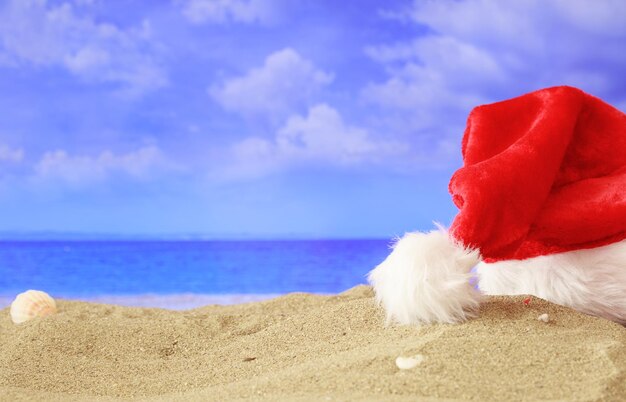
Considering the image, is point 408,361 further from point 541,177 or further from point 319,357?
point 541,177

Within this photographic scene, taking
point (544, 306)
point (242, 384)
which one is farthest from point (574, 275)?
point (242, 384)

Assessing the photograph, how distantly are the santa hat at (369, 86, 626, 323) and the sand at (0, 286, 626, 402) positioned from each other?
14cm

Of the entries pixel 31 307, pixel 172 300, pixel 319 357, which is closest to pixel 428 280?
pixel 319 357

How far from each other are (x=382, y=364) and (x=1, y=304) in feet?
16.1

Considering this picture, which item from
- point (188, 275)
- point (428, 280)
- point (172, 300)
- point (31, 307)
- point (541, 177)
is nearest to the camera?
point (428, 280)

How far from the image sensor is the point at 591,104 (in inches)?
89.5

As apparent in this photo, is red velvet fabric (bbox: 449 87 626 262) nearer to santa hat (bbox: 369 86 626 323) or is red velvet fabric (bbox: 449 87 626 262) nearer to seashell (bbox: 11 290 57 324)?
santa hat (bbox: 369 86 626 323)

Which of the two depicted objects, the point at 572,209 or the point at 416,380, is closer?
the point at 416,380

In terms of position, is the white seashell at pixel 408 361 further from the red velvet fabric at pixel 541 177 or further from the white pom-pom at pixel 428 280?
the red velvet fabric at pixel 541 177

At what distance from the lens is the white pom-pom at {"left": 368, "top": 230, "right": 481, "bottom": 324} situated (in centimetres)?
171

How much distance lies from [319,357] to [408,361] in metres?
0.36

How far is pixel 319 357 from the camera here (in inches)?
71.6

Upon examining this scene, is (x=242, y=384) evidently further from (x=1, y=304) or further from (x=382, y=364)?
(x=1, y=304)

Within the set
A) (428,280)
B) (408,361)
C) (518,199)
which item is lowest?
(408,361)
